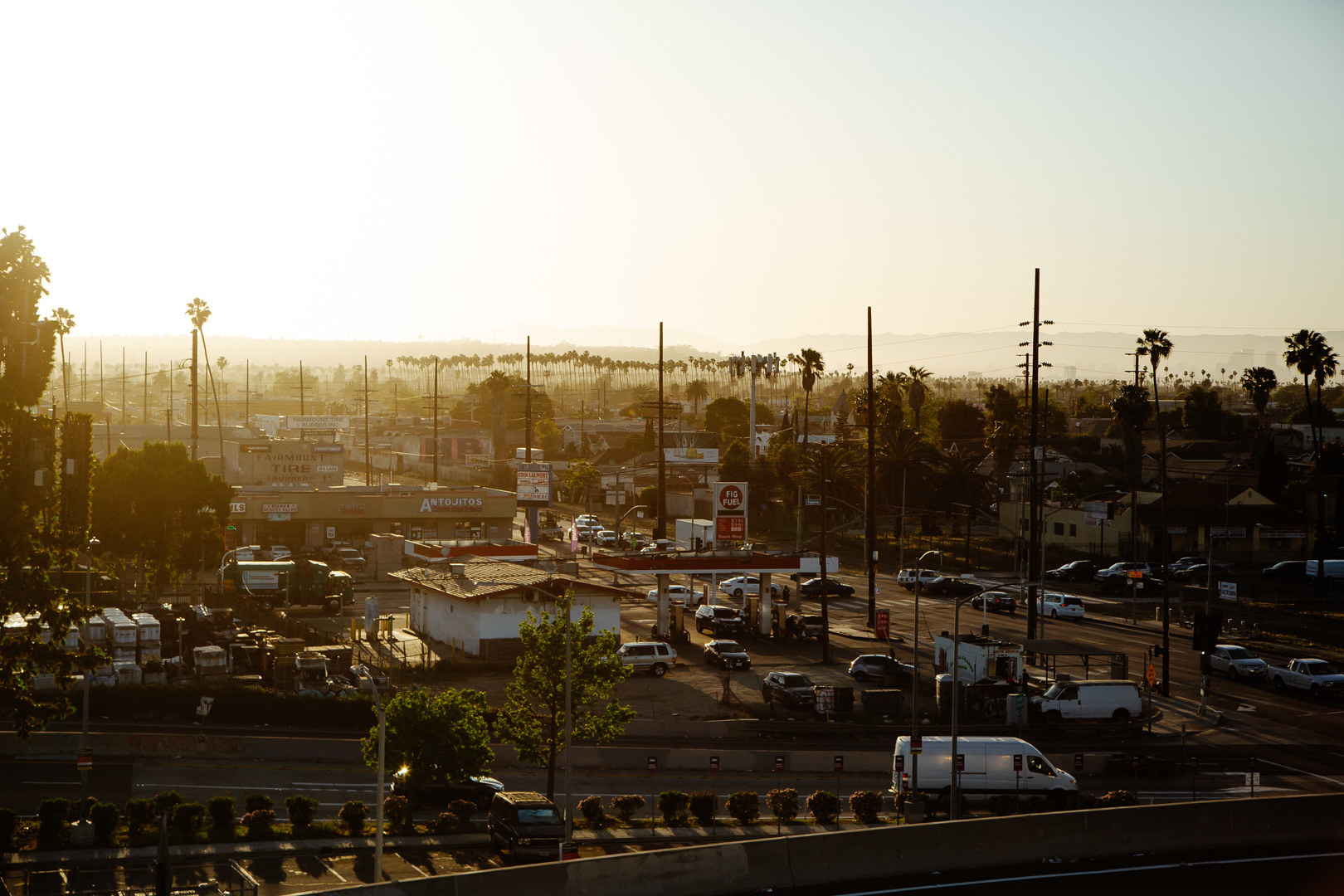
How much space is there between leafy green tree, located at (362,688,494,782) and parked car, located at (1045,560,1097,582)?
6114cm

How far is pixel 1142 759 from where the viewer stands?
41.3 m

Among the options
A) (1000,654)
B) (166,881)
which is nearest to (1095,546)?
(1000,654)

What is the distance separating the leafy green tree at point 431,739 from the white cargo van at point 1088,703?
26602mm

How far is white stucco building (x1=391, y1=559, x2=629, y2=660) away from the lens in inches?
2191

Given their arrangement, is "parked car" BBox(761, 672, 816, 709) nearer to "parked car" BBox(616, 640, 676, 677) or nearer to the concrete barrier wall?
"parked car" BBox(616, 640, 676, 677)

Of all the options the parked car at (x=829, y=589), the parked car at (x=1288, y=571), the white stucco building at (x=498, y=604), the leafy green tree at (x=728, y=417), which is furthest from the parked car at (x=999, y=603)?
the leafy green tree at (x=728, y=417)

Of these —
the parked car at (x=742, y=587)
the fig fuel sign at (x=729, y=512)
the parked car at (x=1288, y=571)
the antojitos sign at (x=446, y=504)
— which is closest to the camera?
the fig fuel sign at (x=729, y=512)

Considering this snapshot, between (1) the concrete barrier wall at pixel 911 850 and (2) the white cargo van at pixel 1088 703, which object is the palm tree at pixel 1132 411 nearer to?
(2) the white cargo van at pixel 1088 703

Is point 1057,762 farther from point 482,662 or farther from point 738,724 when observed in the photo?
point 482,662

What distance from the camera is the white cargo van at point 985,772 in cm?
3597

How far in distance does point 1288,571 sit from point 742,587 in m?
40.2

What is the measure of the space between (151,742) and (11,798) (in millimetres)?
5663

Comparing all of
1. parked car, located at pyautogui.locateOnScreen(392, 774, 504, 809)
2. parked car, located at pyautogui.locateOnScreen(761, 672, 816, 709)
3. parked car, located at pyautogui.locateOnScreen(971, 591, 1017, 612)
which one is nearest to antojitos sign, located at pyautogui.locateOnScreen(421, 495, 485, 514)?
parked car, located at pyautogui.locateOnScreen(971, 591, 1017, 612)

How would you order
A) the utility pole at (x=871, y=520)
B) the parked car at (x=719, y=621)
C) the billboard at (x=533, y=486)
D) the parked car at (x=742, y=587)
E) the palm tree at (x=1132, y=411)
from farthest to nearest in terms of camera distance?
the palm tree at (x=1132, y=411)
the billboard at (x=533, y=486)
the parked car at (x=742, y=587)
the utility pole at (x=871, y=520)
the parked car at (x=719, y=621)
